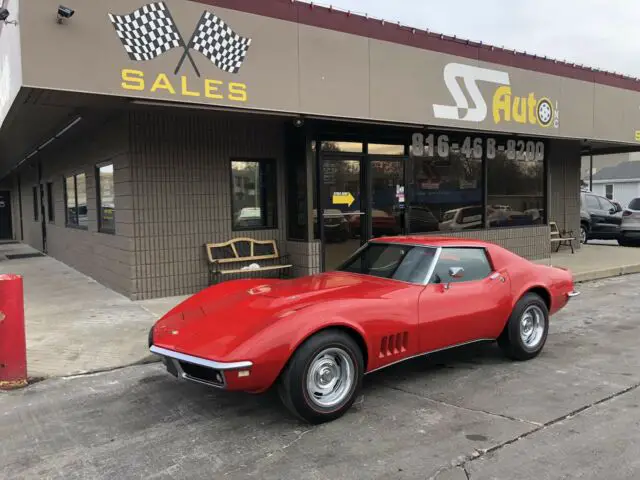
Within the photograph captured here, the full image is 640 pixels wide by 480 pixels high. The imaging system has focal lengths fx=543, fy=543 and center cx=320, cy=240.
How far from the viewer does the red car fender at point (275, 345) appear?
12.1 ft

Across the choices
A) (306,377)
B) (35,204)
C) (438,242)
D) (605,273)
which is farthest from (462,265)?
(35,204)

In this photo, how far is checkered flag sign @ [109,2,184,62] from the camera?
6.59 m

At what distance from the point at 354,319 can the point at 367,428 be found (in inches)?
31.2

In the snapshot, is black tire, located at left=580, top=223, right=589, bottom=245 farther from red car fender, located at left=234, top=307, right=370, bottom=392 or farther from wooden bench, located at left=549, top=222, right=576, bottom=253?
red car fender, located at left=234, top=307, right=370, bottom=392

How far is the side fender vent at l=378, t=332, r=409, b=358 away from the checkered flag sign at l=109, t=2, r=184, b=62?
15.4 ft

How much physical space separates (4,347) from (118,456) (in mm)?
2098

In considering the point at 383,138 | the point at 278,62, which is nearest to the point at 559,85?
the point at 383,138

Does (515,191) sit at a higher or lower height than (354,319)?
higher

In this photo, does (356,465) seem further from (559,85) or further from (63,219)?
(63,219)

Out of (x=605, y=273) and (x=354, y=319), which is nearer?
(x=354, y=319)

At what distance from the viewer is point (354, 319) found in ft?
13.6

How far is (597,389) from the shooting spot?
4.67m

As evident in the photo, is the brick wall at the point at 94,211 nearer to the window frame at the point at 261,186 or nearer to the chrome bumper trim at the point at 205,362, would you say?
the window frame at the point at 261,186

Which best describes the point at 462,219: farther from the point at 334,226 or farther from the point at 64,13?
the point at 64,13
